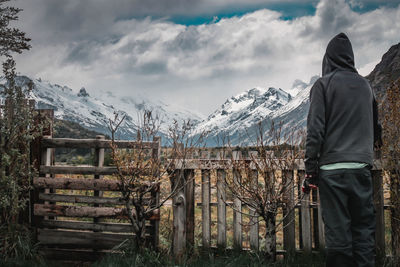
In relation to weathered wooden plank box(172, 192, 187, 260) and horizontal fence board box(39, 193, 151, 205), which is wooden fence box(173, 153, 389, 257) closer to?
weathered wooden plank box(172, 192, 187, 260)

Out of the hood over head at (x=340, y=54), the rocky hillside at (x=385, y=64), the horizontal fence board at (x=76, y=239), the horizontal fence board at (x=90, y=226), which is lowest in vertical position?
the horizontal fence board at (x=76, y=239)

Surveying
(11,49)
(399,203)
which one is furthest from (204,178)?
(11,49)

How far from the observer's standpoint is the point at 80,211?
516 centimetres

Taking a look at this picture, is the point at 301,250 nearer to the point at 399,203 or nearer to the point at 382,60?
the point at 399,203

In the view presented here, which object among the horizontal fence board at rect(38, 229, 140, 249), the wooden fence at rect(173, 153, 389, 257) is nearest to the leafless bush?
the wooden fence at rect(173, 153, 389, 257)

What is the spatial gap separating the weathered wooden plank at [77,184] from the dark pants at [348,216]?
3.01 metres

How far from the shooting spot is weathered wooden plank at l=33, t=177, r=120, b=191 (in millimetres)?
4996

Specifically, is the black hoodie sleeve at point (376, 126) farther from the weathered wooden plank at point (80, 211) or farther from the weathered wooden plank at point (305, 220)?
the weathered wooden plank at point (80, 211)

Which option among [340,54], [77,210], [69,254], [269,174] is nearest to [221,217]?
[269,174]

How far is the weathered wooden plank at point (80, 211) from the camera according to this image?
16.3ft

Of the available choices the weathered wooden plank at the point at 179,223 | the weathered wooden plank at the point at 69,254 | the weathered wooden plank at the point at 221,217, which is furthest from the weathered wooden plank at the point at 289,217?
the weathered wooden plank at the point at 69,254

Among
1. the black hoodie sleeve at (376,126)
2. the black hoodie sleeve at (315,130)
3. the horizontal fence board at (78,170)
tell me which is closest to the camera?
the black hoodie sleeve at (315,130)

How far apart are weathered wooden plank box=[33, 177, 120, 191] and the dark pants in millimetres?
3012

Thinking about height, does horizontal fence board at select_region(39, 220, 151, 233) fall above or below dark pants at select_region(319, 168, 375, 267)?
below
